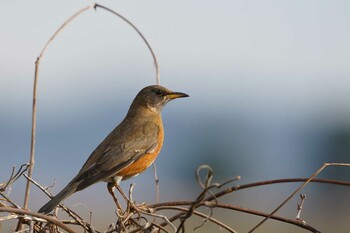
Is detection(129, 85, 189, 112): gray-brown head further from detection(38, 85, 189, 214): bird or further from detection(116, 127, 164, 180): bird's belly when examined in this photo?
detection(116, 127, 164, 180): bird's belly

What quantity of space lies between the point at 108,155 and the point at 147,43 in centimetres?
185

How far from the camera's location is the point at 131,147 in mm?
7094

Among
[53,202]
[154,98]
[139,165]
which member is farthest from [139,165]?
[53,202]

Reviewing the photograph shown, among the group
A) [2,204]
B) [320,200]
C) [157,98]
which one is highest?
[157,98]

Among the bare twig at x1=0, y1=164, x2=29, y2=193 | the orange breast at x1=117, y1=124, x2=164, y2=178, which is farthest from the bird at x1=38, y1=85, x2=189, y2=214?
the bare twig at x1=0, y1=164, x2=29, y2=193

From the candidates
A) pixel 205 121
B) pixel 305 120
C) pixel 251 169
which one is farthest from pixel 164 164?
pixel 251 169

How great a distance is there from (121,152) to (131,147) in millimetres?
193

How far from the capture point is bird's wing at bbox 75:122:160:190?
646cm

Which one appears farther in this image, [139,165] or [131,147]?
[131,147]

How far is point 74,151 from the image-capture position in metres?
185

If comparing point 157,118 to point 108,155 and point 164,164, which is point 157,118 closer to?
point 108,155

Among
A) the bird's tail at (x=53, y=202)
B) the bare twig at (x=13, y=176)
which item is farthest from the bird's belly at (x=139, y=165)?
the bare twig at (x=13, y=176)

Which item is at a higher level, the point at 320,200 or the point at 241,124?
the point at 241,124

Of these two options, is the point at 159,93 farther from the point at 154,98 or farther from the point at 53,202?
the point at 53,202
